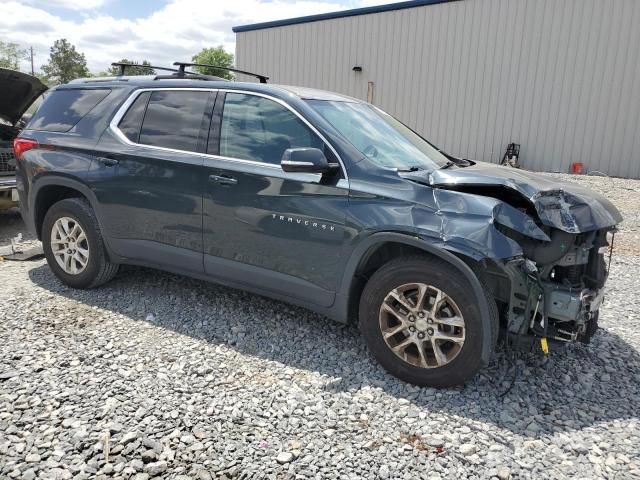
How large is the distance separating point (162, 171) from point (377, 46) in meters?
13.9

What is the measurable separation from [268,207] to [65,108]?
2.48 meters

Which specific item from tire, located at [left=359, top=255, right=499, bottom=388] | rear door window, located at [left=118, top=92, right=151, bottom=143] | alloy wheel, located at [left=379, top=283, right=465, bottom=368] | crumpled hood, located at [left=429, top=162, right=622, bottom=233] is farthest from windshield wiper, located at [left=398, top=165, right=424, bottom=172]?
rear door window, located at [left=118, top=92, right=151, bottom=143]

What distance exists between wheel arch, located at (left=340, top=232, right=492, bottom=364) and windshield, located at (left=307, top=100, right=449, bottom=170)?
1.75 ft

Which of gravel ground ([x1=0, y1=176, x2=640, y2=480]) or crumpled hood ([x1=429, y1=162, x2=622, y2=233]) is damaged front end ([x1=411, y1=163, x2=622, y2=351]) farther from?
gravel ground ([x1=0, y1=176, x2=640, y2=480])

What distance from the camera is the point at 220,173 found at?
3736 mm

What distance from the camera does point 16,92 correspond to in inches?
280

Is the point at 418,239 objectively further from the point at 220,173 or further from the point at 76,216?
the point at 76,216

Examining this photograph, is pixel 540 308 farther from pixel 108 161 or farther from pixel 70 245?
pixel 70 245

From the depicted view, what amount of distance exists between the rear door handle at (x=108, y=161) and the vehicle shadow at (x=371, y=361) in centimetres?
116

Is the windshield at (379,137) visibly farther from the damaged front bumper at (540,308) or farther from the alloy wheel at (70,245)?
the alloy wheel at (70,245)

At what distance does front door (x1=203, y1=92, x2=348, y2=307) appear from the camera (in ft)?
11.1

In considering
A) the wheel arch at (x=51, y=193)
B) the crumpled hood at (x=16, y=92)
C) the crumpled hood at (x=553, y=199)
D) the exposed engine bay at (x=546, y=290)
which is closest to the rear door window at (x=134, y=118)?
the wheel arch at (x=51, y=193)

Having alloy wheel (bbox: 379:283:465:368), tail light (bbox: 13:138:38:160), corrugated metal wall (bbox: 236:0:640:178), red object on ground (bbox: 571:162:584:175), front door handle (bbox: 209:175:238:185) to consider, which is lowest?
alloy wheel (bbox: 379:283:465:368)

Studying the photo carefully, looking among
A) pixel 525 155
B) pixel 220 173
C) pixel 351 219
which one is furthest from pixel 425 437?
pixel 525 155
